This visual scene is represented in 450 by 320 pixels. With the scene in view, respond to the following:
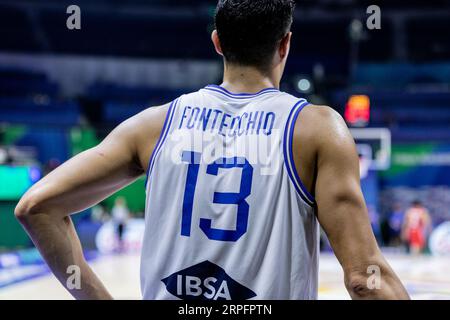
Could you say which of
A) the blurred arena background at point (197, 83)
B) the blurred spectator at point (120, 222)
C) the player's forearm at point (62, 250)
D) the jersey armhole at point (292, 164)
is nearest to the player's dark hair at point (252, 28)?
the jersey armhole at point (292, 164)

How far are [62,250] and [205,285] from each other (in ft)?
1.41

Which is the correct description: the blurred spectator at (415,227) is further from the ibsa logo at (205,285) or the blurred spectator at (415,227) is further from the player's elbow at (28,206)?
the player's elbow at (28,206)

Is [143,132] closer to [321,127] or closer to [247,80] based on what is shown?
[247,80]

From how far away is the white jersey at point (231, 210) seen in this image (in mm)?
1446

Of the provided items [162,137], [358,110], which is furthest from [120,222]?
[162,137]

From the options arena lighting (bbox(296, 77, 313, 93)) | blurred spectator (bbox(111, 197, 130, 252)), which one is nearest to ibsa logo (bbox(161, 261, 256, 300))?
blurred spectator (bbox(111, 197, 130, 252))

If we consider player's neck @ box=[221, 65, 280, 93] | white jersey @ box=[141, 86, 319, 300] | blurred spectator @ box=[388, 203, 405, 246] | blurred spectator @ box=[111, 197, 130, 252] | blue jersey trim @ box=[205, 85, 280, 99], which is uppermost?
player's neck @ box=[221, 65, 280, 93]

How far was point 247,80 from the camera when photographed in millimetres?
1597

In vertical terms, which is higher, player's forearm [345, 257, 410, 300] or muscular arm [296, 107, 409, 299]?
muscular arm [296, 107, 409, 299]

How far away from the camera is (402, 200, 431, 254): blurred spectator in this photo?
42.4 ft

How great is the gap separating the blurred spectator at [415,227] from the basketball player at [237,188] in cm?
1215

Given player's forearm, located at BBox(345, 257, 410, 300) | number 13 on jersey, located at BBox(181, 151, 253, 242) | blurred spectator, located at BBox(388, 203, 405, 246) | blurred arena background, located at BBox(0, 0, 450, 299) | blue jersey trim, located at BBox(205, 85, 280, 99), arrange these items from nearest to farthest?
player's forearm, located at BBox(345, 257, 410, 300)
number 13 on jersey, located at BBox(181, 151, 253, 242)
blue jersey trim, located at BBox(205, 85, 280, 99)
blurred arena background, located at BBox(0, 0, 450, 299)
blurred spectator, located at BBox(388, 203, 405, 246)

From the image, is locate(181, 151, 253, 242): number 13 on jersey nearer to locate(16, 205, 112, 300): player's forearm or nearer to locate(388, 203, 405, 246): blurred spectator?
locate(16, 205, 112, 300): player's forearm
